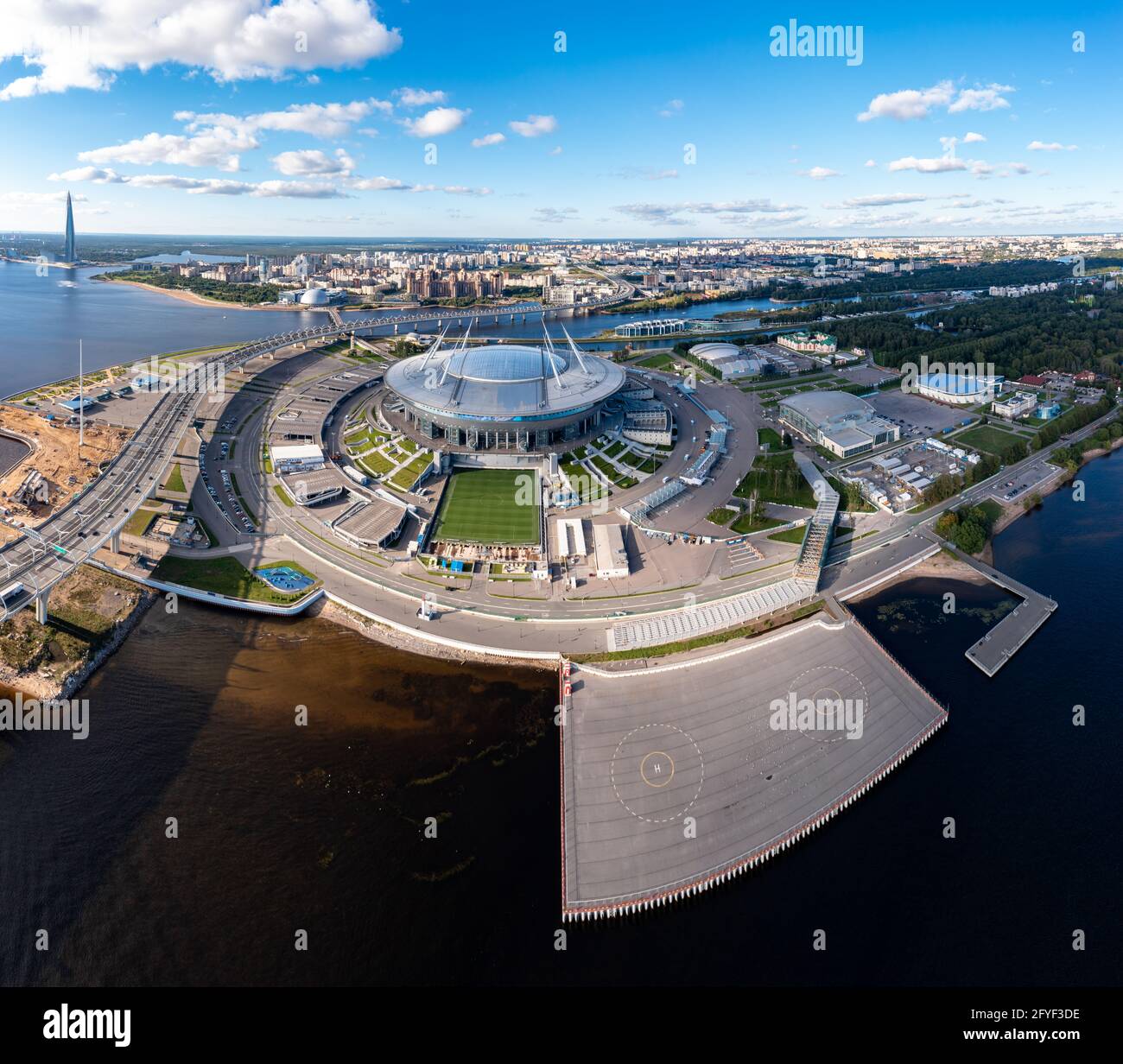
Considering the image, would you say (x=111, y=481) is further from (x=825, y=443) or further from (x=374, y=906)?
(x=825, y=443)

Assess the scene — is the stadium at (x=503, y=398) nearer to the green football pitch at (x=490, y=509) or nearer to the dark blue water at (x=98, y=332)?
the green football pitch at (x=490, y=509)

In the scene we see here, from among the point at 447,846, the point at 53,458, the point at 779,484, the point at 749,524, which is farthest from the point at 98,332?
the point at 447,846

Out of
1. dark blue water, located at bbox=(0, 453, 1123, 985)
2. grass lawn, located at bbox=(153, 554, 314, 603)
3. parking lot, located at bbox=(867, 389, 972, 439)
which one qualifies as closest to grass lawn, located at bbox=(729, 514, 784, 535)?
dark blue water, located at bbox=(0, 453, 1123, 985)

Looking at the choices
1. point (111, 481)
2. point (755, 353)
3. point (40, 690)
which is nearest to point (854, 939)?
point (40, 690)

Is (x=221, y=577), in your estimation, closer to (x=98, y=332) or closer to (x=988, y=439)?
(x=988, y=439)
